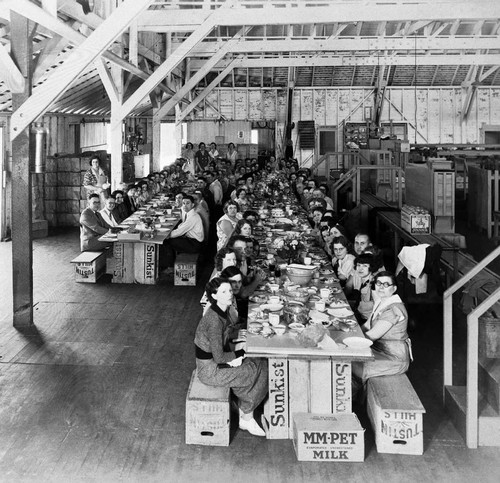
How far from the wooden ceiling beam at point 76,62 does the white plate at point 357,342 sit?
4.28m

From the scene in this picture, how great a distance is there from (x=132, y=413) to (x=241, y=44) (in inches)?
482

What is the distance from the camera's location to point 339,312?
230 inches

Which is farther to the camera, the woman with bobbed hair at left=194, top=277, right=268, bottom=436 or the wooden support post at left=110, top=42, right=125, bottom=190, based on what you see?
the wooden support post at left=110, top=42, right=125, bottom=190

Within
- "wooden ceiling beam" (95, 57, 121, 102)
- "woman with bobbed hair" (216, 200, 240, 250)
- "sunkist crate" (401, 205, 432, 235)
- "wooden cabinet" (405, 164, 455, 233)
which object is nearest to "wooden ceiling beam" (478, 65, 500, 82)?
"wooden cabinet" (405, 164, 455, 233)

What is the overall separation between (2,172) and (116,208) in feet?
10.0

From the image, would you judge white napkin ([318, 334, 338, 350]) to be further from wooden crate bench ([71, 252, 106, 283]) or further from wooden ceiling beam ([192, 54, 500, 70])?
wooden ceiling beam ([192, 54, 500, 70])

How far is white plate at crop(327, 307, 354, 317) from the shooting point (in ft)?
19.0

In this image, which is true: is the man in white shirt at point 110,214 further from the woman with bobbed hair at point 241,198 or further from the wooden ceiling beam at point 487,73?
the wooden ceiling beam at point 487,73

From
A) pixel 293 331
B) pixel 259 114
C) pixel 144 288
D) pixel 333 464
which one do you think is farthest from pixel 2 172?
pixel 259 114

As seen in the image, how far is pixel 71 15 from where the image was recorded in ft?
32.6

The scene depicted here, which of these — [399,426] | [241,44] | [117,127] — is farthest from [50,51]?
[241,44]

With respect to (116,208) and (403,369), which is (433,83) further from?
(403,369)

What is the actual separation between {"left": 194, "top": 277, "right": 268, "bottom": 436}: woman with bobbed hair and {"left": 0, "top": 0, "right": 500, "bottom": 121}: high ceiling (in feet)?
11.9

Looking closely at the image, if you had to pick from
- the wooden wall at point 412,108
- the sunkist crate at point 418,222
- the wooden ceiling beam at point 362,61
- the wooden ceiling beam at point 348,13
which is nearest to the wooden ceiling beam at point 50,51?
the wooden ceiling beam at point 348,13
